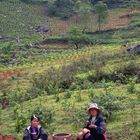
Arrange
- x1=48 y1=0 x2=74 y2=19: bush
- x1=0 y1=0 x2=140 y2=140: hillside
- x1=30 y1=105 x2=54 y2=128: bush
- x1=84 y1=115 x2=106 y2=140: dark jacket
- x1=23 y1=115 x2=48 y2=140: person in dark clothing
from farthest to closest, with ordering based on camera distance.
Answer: x1=48 y1=0 x2=74 y2=19: bush, x1=30 y1=105 x2=54 y2=128: bush, x1=0 y1=0 x2=140 y2=140: hillside, x1=23 y1=115 x2=48 y2=140: person in dark clothing, x1=84 y1=115 x2=106 y2=140: dark jacket

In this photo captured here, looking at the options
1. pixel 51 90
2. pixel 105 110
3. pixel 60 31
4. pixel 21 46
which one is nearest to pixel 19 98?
pixel 51 90

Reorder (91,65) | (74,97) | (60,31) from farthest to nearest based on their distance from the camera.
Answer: (60,31) < (91,65) < (74,97)

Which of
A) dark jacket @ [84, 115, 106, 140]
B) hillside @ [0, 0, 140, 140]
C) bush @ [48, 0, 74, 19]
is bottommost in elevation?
bush @ [48, 0, 74, 19]

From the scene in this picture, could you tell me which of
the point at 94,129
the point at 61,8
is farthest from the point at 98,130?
the point at 61,8

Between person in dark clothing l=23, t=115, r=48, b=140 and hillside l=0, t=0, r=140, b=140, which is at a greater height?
person in dark clothing l=23, t=115, r=48, b=140

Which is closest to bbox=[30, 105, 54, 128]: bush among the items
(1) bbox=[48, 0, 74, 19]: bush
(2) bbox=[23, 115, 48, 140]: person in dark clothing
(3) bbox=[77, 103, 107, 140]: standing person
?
(2) bbox=[23, 115, 48, 140]: person in dark clothing

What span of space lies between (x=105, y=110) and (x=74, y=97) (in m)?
4.73

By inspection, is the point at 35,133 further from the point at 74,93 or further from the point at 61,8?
the point at 61,8

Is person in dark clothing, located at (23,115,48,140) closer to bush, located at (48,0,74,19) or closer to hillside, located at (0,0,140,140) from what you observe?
hillside, located at (0,0,140,140)

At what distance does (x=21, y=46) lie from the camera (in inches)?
2319

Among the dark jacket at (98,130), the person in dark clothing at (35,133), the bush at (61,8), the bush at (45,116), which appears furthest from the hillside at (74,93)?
the bush at (61,8)

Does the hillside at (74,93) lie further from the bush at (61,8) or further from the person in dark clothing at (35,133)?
the bush at (61,8)

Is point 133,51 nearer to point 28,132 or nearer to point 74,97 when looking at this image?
point 74,97

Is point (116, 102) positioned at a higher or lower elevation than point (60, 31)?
higher
